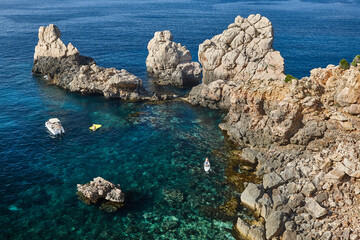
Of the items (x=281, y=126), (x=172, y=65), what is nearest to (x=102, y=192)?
(x=281, y=126)

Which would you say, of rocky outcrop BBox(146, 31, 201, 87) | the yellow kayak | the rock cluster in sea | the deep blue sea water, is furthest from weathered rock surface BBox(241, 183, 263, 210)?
rocky outcrop BBox(146, 31, 201, 87)

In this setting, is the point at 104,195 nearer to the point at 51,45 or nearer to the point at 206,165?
the point at 206,165

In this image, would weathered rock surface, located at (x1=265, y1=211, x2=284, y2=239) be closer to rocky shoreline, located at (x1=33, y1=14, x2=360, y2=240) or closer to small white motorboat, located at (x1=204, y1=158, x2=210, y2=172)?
rocky shoreline, located at (x1=33, y1=14, x2=360, y2=240)

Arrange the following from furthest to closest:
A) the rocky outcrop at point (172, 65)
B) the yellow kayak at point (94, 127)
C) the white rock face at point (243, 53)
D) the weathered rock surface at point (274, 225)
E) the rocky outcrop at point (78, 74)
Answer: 1. the rocky outcrop at point (172, 65)
2. the rocky outcrop at point (78, 74)
3. the white rock face at point (243, 53)
4. the yellow kayak at point (94, 127)
5. the weathered rock surface at point (274, 225)

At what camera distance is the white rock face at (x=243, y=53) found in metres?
77.6

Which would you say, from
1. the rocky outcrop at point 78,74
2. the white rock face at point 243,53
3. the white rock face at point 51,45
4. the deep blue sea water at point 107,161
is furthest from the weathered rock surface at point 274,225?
the white rock face at point 51,45

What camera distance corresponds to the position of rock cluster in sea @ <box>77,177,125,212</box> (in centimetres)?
4331

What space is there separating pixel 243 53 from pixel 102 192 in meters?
54.8

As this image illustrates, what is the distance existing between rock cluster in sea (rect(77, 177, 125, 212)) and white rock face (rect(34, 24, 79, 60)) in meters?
61.6

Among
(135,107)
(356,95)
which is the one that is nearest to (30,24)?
(135,107)

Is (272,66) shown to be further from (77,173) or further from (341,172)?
(77,173)

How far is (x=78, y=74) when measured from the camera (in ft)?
278

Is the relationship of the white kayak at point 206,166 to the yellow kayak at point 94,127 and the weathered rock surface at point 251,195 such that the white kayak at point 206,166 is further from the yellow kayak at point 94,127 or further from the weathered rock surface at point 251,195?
the yellow kayak at point 94,127

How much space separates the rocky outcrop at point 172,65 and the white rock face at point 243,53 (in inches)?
309
